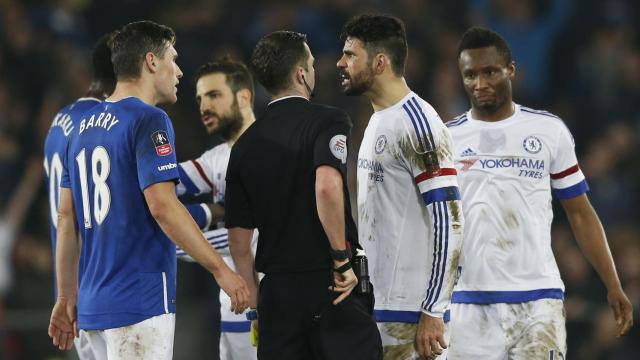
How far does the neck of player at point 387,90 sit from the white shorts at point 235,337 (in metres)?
1.82

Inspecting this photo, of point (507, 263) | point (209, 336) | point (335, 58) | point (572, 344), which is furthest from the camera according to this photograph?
point (335, 58)

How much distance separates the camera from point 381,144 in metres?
5.60

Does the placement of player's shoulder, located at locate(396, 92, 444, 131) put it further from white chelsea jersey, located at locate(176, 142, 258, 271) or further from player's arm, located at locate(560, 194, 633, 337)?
white chelsea jersey, located at locate(176, 142, 258, 271)

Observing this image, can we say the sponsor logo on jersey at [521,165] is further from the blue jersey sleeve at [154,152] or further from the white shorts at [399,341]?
the blue jersey sleeve at [154,152]

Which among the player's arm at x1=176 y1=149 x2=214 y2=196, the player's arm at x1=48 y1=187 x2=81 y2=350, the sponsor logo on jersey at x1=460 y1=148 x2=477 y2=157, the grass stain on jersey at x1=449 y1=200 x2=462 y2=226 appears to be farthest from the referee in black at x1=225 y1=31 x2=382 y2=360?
the player's arm at x1=176 y1=149 x2=214 y2=196

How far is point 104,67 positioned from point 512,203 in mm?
2585

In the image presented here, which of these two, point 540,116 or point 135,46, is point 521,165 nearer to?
point 540,116

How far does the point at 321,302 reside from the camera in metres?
5.17

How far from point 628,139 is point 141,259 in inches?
288

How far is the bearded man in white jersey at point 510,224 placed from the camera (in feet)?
20.3

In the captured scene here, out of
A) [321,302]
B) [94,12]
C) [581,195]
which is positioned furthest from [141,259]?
[94,12]

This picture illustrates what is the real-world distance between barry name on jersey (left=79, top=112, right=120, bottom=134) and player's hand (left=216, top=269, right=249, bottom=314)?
36.1 inches

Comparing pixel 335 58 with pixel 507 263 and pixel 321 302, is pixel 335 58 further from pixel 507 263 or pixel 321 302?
pixel 321 302

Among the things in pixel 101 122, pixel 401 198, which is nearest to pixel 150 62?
pixel 101 122
